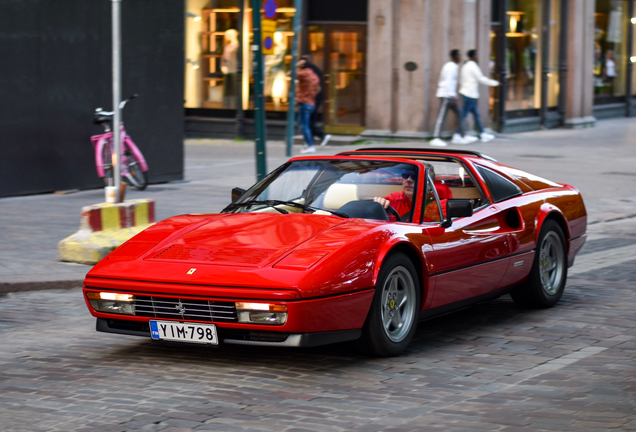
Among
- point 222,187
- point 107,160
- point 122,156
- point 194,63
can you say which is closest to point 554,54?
point 194,63

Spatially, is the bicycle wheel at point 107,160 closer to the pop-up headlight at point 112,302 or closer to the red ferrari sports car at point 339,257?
the red ferrari sports car at point 339,257

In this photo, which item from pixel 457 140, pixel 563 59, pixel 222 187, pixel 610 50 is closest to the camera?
pixel 222 187

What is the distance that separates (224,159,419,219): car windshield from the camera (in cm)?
659

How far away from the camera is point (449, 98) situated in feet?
73.6

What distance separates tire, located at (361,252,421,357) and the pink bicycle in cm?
872

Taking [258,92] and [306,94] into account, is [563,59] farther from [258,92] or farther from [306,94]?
[258,92]

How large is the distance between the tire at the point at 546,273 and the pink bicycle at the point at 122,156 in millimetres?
7788

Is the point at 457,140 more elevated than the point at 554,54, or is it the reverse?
the point at 554,54

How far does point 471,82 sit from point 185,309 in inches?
694

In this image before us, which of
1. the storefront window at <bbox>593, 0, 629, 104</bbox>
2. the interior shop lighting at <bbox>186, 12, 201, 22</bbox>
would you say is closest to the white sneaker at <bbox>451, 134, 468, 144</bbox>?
the interior shop lighting at <bbox>186, 12, 201, 22</bbox>

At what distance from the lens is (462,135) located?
22.8 metres

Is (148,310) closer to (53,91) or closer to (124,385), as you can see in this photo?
(124,385)

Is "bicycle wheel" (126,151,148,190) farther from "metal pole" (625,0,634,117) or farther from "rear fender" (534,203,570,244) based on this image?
"metal pole" (625,0,634,117)

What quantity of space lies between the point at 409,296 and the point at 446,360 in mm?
440
